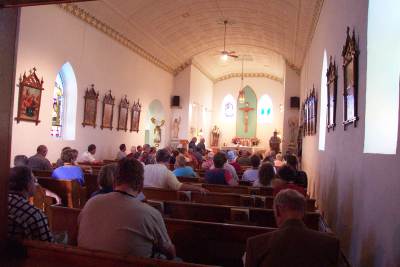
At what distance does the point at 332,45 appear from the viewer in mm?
7215

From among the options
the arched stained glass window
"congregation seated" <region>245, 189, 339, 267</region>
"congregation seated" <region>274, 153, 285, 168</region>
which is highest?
the arched stained glass window

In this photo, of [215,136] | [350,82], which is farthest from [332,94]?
[215,136]

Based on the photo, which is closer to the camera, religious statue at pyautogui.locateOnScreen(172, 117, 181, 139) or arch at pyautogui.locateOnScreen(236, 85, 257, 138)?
religious statue at pyautogui.locateOnScreen(172, 117, 181, 139)

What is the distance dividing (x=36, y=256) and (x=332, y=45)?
6.35 metres

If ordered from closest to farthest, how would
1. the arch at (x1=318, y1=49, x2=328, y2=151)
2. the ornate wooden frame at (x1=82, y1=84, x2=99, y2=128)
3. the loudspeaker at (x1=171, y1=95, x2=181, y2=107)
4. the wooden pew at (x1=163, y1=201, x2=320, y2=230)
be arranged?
the wooden pew at (x1=163, y1=201, x2=320, y2=230)
the arch at (x1=318, y1=49, x2=328, y2=151)
the ornate wooden frame at (x1=82, y1=84, x2=99, y2=128)
the loudspeaker at (x1=171, y1=95, x2=181, y2=107)

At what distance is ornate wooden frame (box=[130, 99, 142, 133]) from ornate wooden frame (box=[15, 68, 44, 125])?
5.76 m

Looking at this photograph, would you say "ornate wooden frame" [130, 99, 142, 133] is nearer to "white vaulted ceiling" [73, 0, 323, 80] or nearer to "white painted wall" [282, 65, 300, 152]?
"white vaulted ceiling" [73, 0, 323, 80]

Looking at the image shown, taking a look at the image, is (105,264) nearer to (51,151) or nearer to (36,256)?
(36,256)

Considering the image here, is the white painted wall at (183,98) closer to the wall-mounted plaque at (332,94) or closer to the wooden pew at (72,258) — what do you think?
the wall-mounted plaque at (332,94)

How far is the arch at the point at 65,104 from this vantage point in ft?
37.6

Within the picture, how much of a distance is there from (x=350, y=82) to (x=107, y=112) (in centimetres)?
986

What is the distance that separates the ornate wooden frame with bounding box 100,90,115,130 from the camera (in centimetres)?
1322

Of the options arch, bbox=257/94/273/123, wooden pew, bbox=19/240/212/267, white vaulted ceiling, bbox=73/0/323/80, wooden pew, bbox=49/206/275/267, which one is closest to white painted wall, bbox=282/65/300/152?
white vaulted ceiling, bbox=73/0/323/80

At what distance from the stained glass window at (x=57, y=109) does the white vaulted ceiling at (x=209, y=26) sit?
94.8 inches
